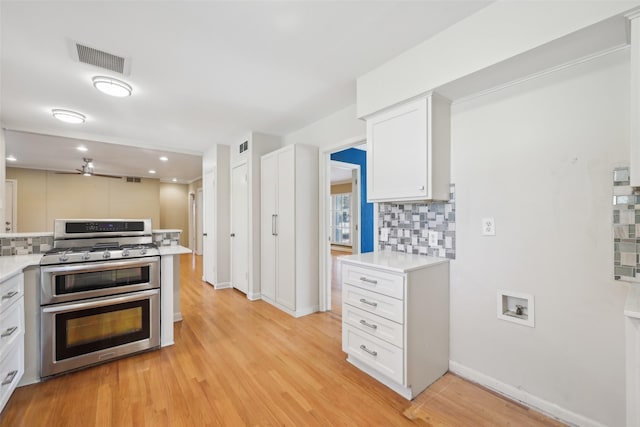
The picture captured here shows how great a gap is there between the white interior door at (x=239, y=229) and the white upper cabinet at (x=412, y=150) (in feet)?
7.92

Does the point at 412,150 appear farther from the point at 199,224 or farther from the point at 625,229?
the point at 199,224

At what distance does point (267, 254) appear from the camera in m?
3.78

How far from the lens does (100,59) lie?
213 centimetres

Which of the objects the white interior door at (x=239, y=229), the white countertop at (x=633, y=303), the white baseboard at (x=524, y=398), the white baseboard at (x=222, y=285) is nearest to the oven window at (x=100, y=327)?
the white interior door at (x=239, y=229)

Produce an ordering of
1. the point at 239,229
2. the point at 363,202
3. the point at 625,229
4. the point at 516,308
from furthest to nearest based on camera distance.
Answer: the point at 363,202 < the point at 239,229 < the point at 516,308 < the point at 625,229

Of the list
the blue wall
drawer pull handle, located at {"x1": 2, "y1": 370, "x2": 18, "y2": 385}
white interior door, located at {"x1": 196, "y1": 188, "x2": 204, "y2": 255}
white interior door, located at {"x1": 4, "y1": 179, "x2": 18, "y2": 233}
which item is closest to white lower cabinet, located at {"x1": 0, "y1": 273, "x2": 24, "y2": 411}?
drawer pull handle, located at {"x1": 2, "y1": 370, "x2": 18, "y2": 385}

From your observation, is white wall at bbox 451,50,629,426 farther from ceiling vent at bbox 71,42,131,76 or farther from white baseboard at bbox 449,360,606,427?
ceiling vent at bbox 71,42,131,76

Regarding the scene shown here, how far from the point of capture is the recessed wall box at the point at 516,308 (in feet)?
5.76

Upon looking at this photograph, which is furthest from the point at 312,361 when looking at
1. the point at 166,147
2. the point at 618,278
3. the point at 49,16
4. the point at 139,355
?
the point at 166,147

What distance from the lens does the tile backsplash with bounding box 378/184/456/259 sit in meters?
2.17

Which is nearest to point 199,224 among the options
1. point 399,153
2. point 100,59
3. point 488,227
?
point 100,59

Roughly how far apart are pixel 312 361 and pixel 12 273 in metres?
2.14

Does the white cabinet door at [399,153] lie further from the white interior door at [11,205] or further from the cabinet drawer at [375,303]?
Result: the white interior door at [11,205]

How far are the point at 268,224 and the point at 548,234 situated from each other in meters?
3.00
